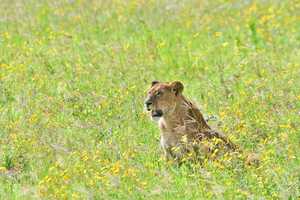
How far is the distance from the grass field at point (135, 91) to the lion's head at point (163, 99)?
16.8 inches

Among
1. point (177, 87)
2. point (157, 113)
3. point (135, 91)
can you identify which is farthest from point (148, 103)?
point (135, 91)

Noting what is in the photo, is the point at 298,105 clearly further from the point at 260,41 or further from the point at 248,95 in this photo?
the point at 260,41

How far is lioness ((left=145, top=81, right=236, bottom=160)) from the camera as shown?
9656 mm

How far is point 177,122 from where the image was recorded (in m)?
10.1

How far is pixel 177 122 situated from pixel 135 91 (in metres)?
2.72

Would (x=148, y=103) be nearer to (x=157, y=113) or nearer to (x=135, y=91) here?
(x=157, y=113)

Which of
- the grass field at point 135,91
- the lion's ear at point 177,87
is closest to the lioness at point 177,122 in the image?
the lion's ear at point 177,87

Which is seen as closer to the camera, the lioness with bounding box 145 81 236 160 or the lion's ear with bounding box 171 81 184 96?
the lioness with bounding box 145 81 236 160

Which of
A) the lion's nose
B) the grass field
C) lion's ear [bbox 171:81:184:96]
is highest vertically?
lion's ear [bbox 171:81:184:96]

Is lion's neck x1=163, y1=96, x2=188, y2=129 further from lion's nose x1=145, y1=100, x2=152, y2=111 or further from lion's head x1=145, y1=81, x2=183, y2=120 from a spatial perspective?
lion's nose x1=145, y1=100, x2=152, y2=111

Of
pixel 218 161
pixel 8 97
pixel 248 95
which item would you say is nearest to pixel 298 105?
pixel 248 95

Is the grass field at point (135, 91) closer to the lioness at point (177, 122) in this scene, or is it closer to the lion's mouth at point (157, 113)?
the lioness at point (177, 122)

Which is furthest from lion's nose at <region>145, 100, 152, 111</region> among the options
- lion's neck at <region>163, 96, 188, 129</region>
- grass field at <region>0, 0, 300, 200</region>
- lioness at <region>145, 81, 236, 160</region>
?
grass field at <region>0, 0, 300, 200</region>

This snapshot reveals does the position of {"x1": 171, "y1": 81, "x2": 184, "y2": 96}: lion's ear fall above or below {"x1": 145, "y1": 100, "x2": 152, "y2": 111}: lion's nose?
above
